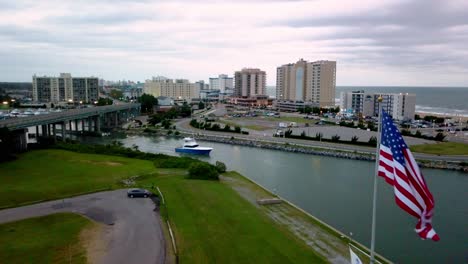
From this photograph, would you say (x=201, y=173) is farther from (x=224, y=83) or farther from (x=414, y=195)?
(x=224, y=83)

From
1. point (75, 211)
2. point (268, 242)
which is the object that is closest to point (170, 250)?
point (268, 242)

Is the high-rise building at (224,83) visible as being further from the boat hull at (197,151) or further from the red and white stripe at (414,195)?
the red and white stripe at (414,195)

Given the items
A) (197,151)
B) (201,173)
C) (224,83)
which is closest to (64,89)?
(197,151)

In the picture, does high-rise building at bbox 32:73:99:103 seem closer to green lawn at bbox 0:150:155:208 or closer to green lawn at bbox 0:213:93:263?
green lawn at bbox 0:150:155:208

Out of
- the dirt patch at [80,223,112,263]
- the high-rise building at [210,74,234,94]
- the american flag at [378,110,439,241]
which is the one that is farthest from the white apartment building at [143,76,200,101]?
the american flag at [378,110,439,241]

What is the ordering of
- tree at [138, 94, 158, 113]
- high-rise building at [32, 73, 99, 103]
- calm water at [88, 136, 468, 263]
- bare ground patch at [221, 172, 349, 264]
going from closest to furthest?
bare ground patch at [221, 172, 349, 264]
calm water at [88, 136, 468, 263]
tree at [138, 94, 158, 113]
high-rise building at [32, 73, 99, 103]

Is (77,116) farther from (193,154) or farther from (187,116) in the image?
(187,116)
